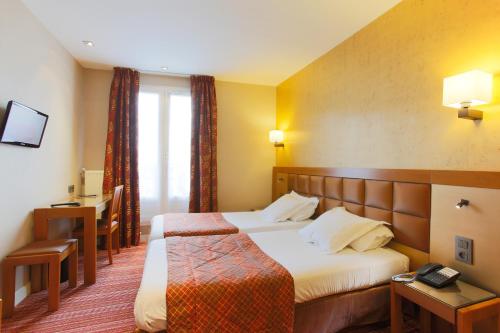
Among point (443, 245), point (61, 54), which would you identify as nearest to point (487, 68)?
point (443, 245)

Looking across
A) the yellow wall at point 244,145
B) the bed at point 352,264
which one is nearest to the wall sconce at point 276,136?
the yellow wall at point 244,145

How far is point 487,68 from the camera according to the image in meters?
1.66

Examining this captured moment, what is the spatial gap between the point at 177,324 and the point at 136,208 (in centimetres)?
287

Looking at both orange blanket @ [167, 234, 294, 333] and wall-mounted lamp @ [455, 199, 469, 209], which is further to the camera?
wall-mounted lamp @ [455, 199, 469, 209]

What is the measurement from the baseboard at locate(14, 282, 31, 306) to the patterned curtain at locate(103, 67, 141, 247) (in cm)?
140

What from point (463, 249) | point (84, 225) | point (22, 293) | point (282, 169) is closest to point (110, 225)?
point (84, 225)

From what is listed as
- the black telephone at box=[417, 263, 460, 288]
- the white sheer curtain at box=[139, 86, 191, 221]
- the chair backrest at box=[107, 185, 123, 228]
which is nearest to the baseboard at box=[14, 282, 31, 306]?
the chair backrest at box=[107, 185, 123, 228]

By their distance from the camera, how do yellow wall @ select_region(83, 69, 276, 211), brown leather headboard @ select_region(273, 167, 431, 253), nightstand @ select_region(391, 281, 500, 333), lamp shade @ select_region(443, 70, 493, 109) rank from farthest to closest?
1. yellow wall @ select_region(83, 69, 276, 211)
2. brown leather headboard @ select_region(273, 167, 431, 253)
3. lamp shade @ select_region(443, 70, 493, 109)
4. nightstand @ select_region(391, 281, 500, 333)

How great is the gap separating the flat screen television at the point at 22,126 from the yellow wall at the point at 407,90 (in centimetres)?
301

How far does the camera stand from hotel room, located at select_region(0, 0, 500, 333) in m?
1.63

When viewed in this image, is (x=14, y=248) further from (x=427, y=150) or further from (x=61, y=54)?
(x=427, y=150)

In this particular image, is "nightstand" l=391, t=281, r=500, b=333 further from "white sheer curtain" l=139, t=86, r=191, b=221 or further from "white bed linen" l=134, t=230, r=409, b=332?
"white sheer curtain" l=139, t=86, r=191, b=221

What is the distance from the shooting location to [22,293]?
2.42 meters

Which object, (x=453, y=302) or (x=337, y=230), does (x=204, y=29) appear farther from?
(x=453, y=302)
